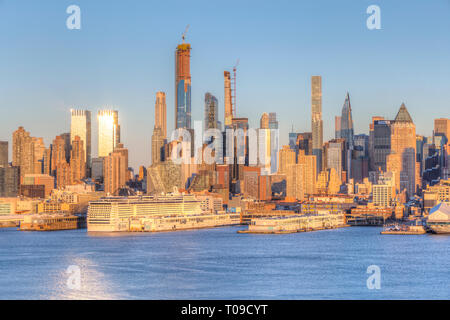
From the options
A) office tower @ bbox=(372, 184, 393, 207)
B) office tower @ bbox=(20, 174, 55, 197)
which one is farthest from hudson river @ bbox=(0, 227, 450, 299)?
office tower @ bbox=(20, 174, 55, 197)

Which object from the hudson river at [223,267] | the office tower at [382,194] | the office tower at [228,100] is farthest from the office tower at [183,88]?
the hudson river at [223,267]

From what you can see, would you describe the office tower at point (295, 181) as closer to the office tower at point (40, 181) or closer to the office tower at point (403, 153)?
the office tower at point (403, 153)

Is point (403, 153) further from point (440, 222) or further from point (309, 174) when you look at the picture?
point (440, 222)

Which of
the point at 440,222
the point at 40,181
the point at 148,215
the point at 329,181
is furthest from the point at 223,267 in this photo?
the point at 329,181

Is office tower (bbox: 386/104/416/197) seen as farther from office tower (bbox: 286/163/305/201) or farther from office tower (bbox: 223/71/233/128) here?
office tower (bbox: 223/71/233/128)
